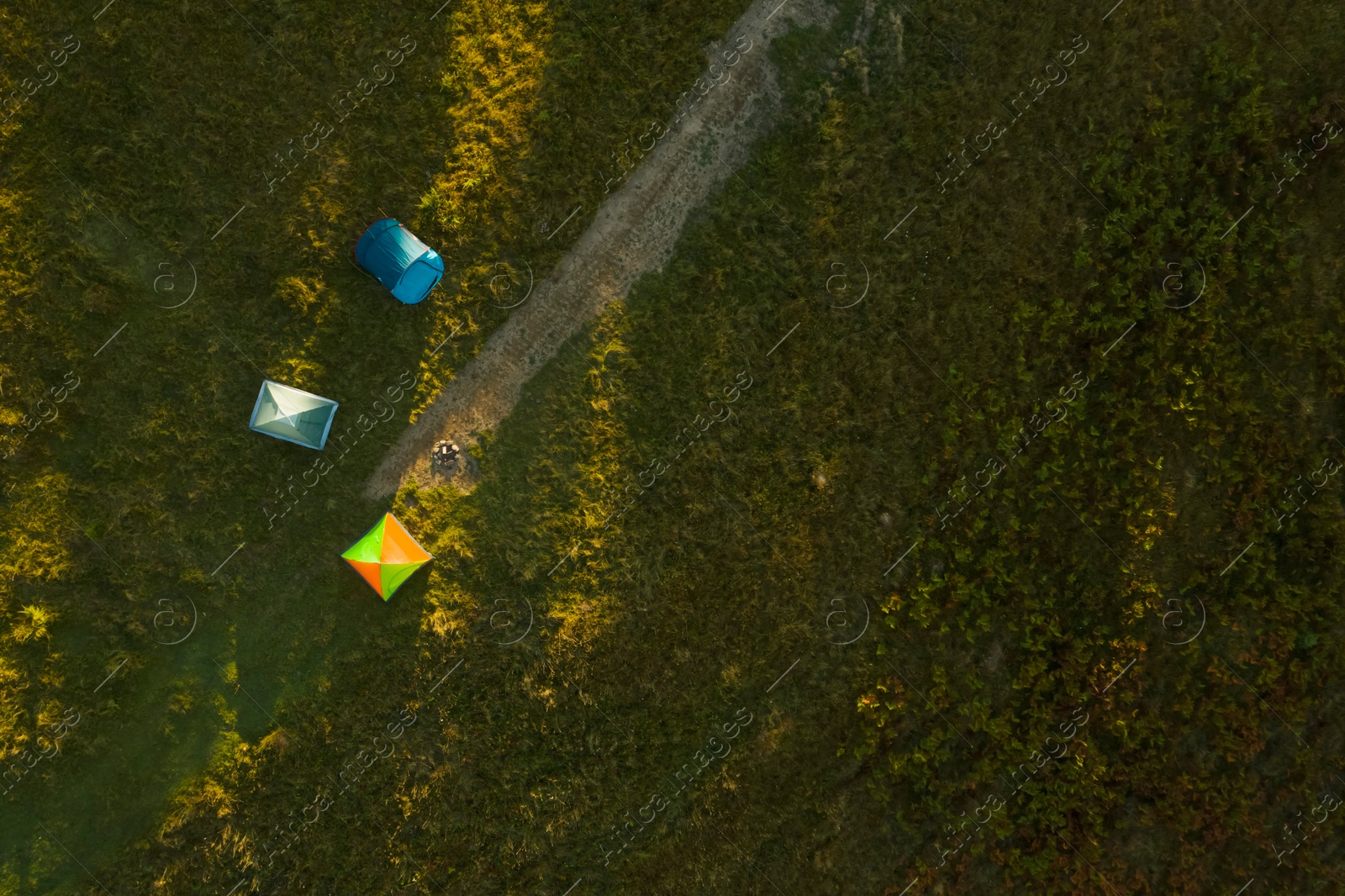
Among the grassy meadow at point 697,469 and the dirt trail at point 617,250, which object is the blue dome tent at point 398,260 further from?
the dirt trail at point 617,250

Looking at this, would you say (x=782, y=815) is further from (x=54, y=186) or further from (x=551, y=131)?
(x=54, y=186)

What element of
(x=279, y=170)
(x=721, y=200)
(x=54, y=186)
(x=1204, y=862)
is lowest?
(x=1204, y=862)

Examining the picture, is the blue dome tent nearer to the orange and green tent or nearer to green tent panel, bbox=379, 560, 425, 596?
the orange and green tent

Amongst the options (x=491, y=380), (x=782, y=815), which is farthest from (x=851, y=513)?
(x=491, y=380)

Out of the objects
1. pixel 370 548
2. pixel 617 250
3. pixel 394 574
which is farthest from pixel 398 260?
pixel 394 574

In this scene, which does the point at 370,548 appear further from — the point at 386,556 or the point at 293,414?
the point at 293,414

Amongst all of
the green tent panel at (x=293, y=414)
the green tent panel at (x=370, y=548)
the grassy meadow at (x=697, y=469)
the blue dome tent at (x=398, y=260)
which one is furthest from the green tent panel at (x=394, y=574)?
the blue dome tent at (x=398, y=260)

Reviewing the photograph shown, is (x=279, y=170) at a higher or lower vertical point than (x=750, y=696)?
higher
